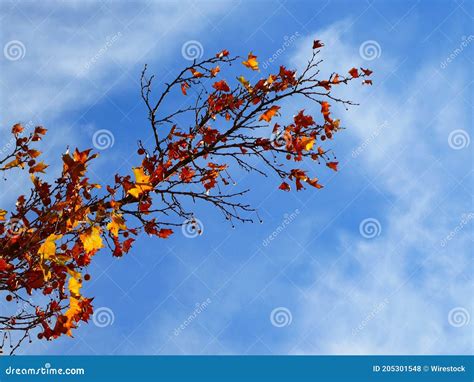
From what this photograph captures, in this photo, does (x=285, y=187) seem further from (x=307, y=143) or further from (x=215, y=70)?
(x=215, y=70)

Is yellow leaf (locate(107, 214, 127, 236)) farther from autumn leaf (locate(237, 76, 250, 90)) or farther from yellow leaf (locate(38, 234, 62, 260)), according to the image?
autumn leaf (locate(237, 76, 250, 90))

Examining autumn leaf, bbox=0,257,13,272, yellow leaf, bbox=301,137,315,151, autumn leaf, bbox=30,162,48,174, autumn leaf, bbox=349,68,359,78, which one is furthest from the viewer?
autumn leaf, bbox=349,68,359,78

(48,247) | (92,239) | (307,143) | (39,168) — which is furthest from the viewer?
(39,168)

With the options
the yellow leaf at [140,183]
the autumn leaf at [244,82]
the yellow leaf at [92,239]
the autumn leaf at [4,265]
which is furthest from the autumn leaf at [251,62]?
the autumn leaf at [4,265]

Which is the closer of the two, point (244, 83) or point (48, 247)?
point (48, 247)

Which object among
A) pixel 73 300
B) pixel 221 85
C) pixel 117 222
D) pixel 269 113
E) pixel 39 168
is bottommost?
pixel 73 300

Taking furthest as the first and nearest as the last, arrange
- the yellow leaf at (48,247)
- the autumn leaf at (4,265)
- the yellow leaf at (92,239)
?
the autumn leaf at (4,265) < the yellow leaf at (92,239) < the yellow leaf at (48,247)

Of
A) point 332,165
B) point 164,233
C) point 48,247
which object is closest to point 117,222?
point 48,247

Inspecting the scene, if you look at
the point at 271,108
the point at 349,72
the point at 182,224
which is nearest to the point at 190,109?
the point at 271,108

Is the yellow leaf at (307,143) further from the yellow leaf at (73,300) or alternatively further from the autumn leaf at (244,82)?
the yellow leaf at (73,300)

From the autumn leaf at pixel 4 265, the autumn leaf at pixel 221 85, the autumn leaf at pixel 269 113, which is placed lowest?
the autumn leaf at pixel 4 265

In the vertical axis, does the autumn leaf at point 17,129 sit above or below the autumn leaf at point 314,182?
above

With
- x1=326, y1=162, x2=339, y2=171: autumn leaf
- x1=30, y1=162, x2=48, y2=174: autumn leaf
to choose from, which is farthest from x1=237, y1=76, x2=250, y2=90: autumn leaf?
x1=30, y1=162, x2=48, y2=174: autumn leaf

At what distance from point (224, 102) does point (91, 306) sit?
2.05m
